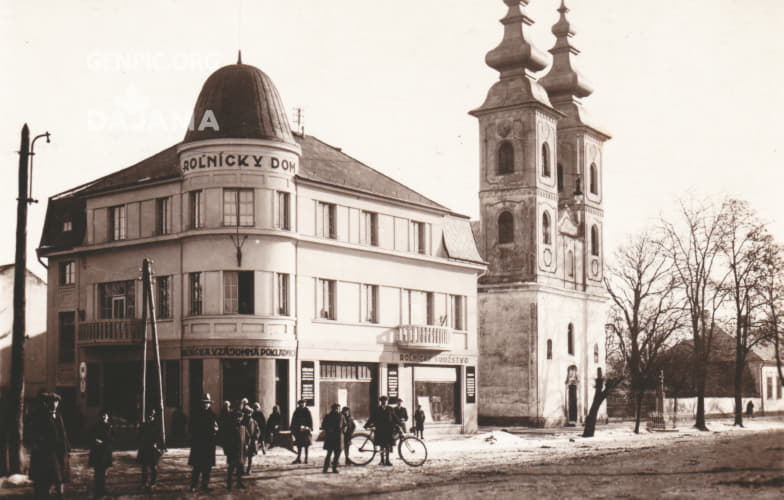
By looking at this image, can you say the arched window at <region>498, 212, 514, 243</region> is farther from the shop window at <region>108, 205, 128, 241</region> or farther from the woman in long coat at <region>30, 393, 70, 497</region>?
the woman in long coat at <region>30, 393, 70, 497</region>

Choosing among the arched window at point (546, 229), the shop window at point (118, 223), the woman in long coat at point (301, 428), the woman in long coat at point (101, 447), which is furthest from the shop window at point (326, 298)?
the arched window at point (546, 229)

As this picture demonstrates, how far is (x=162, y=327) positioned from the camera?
38.5 metres

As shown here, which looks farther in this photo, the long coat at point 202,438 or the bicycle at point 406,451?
the bicycle at point 406,451

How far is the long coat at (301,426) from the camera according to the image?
28.5m

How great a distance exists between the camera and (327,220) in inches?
1575

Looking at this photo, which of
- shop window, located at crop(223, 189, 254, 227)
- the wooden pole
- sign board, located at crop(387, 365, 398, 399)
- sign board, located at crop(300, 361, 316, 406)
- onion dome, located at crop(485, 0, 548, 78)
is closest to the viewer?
the wooden pole

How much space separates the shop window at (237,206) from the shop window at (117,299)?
5.48 meters

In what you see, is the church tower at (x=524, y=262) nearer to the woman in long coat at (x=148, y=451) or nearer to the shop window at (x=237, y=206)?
the shop window at (x=237, y=206)

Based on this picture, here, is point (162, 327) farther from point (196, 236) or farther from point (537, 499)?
point (537, 499)

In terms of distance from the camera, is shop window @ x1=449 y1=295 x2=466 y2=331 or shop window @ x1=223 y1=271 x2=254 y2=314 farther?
shop window @ x1=449 y1=295 x2=466 y2=331

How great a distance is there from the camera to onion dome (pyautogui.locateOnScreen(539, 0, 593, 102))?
69.6 meters

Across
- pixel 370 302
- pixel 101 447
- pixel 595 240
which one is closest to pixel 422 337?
pixel 370 302

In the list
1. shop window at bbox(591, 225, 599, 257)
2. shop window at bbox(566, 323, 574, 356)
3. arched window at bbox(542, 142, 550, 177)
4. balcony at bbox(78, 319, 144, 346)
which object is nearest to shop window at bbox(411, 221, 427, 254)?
balcony at bbox(78, 319, 144, 346)

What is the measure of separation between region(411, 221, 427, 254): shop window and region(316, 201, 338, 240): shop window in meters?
4.75
